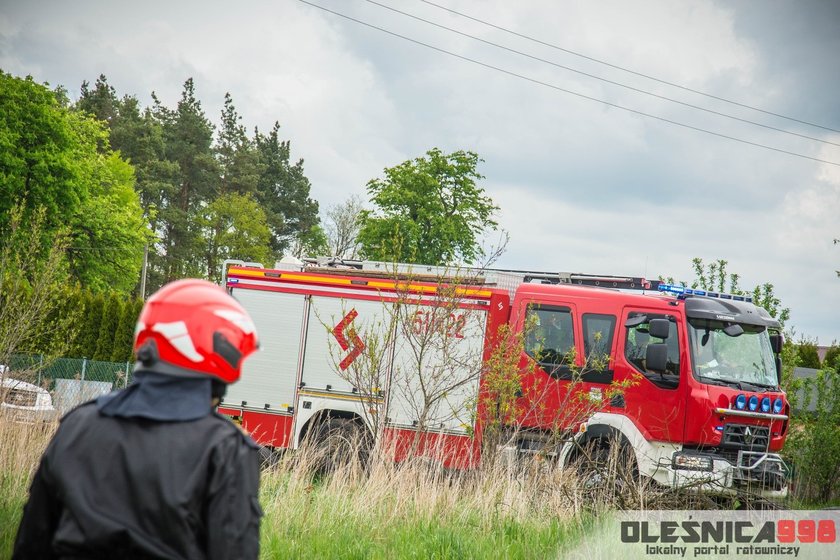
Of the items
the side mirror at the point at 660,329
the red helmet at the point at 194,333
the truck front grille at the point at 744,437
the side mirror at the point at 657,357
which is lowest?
the truck front grille at the point at 744,437

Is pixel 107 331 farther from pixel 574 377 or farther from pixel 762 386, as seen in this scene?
pixel 762 386

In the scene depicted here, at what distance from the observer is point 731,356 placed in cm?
1016

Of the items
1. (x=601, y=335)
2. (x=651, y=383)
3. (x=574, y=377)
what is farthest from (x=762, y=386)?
(x=574, y=377)

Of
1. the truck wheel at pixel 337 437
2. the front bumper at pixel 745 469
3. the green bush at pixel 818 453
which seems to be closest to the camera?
the front bumper at pixel 745 469

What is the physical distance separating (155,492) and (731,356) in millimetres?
9251

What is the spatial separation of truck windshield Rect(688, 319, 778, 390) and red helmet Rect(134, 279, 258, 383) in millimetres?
8580

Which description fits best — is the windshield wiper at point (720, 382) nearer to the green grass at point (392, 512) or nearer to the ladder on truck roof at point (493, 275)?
the ladder on truck roof at point (493, 275)

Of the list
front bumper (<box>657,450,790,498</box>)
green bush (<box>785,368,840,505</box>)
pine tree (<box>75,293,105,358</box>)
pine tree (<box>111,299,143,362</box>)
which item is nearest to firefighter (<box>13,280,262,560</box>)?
front bumper (<box>657,450,790,498</box>)

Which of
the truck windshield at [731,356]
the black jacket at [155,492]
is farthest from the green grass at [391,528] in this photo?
the truck windshield at [731,356]

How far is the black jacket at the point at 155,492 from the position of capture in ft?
7.01

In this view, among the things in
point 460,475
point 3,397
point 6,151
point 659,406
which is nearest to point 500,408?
point 460,475

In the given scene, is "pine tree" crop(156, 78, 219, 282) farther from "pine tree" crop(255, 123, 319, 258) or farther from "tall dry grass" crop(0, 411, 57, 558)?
"tall dry grass" crop(0, 411, 57, 558)

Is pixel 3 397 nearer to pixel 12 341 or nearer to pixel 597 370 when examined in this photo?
pixel 12 341

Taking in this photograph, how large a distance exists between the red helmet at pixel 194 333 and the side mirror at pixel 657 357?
8255 mm
